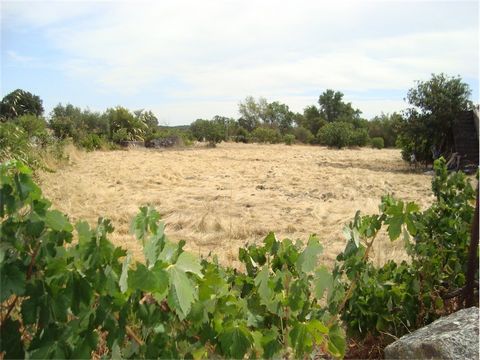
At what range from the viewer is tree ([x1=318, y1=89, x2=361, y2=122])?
1748 inches

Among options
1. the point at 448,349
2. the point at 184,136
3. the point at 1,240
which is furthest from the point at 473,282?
the point at 184,136

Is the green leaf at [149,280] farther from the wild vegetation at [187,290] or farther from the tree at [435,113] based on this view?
the tree at [435,113]

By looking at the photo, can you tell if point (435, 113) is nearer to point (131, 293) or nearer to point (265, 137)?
point (131, 293)

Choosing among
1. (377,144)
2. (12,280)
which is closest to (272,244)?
(12,280)

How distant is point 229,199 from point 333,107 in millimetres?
39128

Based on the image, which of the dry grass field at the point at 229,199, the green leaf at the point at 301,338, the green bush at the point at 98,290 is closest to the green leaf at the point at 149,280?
the green bush at the point at 98,290

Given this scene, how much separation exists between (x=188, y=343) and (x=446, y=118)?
41.6 feet

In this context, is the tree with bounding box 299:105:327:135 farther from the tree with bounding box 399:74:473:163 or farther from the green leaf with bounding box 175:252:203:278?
the green leaf with bounding box 175:252:203:278

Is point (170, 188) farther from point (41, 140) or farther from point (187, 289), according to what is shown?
point (187, 289)

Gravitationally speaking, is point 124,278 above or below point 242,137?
below

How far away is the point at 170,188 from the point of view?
8609 mm

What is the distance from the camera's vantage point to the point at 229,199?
24.2 feet

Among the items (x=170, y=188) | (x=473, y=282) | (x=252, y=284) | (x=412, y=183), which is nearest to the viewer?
(x=252, y=284)

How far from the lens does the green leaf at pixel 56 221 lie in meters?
1.00
